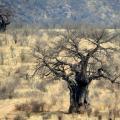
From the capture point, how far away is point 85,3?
87.4 m

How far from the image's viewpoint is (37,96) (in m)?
25.3

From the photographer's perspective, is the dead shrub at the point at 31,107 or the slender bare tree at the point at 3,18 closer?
the dead shrub at the point at 31,107

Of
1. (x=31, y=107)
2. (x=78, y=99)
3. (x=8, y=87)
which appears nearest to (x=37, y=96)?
(x=31, y=107)

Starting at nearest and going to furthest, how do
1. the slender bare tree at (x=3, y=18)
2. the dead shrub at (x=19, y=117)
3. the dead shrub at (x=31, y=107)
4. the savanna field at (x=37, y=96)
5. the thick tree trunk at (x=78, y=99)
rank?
1. the dead shrub at (x=19, y=117)
2. the savanna field at (x=37, y=96)
3. the thick tree trunk at (x=78, y=99)
4. the dead shrub at (x=31, y=107)
5. the slender bare tree at (x=3, y=18)

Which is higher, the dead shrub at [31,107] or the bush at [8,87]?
the bush at [8,87]

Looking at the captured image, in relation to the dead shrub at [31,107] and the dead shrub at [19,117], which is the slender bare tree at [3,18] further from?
the dead shrub at [19,117]

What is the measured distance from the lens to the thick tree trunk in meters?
22.0

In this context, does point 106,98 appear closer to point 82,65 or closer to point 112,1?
point 82,65

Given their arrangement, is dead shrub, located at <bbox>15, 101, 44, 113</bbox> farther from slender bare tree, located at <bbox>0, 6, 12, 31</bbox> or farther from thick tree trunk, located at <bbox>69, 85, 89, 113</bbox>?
slender bare tree, located at <bbox>0, 6, 12, 31</bbox>

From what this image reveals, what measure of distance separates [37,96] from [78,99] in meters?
3.65

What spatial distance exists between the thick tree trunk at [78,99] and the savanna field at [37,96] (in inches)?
12.7

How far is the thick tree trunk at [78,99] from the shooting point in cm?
2205

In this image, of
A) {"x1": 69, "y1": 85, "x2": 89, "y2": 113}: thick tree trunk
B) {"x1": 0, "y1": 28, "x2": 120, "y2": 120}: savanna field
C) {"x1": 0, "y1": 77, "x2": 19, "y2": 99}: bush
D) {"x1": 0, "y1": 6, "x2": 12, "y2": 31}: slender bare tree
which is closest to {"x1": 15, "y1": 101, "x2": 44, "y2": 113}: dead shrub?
{"x1": 0, "y1": 28, "x2": 120, "y2": 120}: savanna field

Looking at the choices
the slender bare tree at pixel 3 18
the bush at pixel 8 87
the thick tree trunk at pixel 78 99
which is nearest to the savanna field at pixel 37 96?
the bush at pixel 8 87
